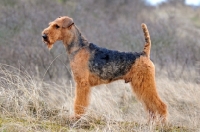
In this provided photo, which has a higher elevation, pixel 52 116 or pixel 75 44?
pixel 75 44

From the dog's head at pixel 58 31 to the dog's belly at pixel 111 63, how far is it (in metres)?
0.43

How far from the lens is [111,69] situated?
18.5 feet

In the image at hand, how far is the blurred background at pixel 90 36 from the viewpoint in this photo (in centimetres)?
1222

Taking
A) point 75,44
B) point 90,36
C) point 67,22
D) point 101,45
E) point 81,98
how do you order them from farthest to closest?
1. point 90,36
2. point 101,45
3. point 75,44
4. point 67,22
5. point 81,98

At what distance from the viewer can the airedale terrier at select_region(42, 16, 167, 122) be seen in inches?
216

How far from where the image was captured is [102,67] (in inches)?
223

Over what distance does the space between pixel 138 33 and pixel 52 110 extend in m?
10.4

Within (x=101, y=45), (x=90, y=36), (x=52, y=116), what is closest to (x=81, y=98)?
(x=52, y=116)

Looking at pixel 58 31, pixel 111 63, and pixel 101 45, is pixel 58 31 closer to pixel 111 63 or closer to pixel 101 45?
pixel 111 63

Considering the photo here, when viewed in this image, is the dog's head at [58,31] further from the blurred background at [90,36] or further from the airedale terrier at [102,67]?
the blurred background at [90,36]

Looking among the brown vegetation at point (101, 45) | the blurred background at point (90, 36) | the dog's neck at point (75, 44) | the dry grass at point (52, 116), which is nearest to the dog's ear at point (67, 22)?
the dog's neck at point (75, 44)

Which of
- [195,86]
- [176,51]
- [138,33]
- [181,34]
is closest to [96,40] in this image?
[138,33]

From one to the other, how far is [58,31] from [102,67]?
0.77 m

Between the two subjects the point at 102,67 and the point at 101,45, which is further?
the point at 101,45
